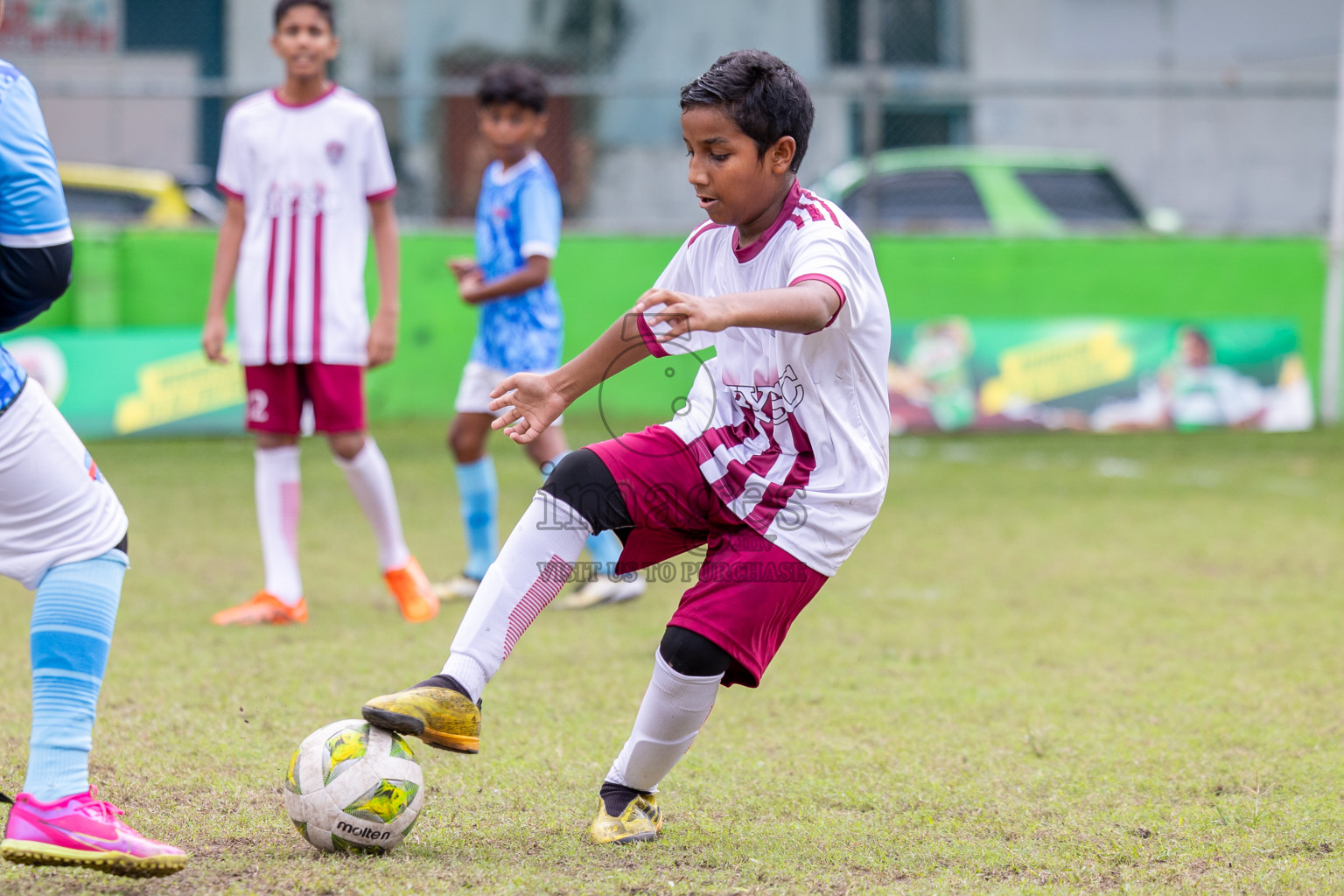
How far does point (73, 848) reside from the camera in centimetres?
235

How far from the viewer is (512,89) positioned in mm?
5449

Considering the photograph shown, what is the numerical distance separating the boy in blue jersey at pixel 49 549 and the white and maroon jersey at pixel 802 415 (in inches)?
41.3

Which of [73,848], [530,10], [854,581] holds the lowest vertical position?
[854,581]

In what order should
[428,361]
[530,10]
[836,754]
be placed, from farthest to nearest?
[530,10], [428,361], [836,754]

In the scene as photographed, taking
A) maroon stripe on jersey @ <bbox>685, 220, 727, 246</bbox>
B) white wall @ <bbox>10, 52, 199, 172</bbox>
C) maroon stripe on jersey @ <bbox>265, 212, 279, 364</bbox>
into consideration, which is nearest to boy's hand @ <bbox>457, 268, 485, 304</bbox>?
maroon stripe on jersey @ <bbox>265, 212, 279, 364</bbox>

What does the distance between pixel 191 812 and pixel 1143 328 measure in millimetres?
9041

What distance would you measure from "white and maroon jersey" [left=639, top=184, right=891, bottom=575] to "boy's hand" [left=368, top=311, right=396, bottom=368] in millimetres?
2602

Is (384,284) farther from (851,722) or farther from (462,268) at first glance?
(851,722)

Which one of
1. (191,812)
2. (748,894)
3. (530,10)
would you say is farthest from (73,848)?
(530,10)

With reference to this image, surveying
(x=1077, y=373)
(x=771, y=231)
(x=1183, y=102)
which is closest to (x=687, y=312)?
(x=771, y=231)

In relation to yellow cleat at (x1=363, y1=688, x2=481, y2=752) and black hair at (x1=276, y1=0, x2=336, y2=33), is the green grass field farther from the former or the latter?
black hair at (x1=276, y1=0, x2=336, y2=33)

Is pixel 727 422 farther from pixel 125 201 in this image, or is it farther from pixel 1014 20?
pixel 1014 20

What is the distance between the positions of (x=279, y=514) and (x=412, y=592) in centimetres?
55

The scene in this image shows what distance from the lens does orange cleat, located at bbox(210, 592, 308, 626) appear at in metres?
4.93
